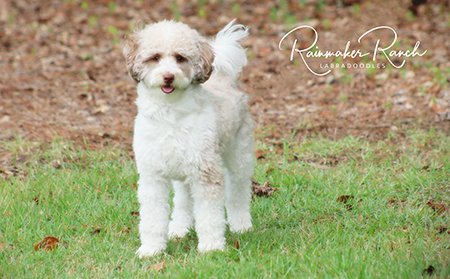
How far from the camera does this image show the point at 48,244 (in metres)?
3.88

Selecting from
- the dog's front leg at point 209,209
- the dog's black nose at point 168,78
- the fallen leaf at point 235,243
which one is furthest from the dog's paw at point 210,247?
the dog's black nose at point 168,78

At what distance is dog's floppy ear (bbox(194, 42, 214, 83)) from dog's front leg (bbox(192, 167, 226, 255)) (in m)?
0.68

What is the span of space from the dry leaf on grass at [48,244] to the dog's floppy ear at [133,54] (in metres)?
1.51

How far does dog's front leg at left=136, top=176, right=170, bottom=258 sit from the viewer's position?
11.9 ft

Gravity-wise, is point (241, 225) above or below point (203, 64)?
below

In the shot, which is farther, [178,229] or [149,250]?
[178,229]

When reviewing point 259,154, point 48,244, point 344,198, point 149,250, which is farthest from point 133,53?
point 259,154

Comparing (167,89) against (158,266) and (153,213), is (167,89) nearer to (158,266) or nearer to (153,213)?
(153,213)

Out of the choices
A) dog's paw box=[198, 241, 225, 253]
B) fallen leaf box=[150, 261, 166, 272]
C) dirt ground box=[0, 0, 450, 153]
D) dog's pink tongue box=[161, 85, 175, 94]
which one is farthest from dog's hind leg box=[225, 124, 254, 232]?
dirt ground box=[0, 0, 450, 153]

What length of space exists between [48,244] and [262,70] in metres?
5.80

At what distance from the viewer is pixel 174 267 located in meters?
3.46

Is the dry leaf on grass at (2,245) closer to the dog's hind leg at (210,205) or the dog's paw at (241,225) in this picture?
the dog's hind leg at (210,205)

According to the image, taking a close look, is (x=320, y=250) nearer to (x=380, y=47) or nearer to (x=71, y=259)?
(x=71, y=259)

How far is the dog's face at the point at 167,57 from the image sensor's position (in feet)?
10.9
